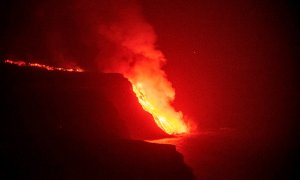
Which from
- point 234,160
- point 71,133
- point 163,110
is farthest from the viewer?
point 163,110

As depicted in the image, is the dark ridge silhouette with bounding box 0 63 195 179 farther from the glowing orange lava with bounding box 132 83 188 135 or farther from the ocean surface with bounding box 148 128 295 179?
the glowing orange lava with bounding box 132 83 188 135

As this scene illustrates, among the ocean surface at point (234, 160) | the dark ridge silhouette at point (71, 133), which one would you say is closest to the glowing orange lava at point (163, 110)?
A: the ocean surface at point (234, 160)

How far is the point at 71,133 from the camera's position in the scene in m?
25.6

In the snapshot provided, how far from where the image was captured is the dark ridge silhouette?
18938 mm

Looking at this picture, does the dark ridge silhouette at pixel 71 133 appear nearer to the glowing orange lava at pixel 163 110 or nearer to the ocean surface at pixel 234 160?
the ocean surface at pixel 234 160

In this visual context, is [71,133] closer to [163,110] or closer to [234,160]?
[234,160]

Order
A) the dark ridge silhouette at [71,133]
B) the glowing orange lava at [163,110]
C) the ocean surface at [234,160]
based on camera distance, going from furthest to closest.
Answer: the glowing orange lava at [163,110], the ocean surface at [234,160], the dark ridge silhouette at [71,133]

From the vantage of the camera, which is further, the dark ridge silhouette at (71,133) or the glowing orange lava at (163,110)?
the glowing orange lava at (163,110)

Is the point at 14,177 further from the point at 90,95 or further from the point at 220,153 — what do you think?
the point at 220,153

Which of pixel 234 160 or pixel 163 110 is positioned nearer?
pixel 234 160

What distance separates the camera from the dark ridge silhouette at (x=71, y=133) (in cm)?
1894

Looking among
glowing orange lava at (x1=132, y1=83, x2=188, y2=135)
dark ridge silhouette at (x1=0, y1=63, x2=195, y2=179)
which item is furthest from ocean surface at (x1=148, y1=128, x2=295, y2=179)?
glowing orange lava at (x1=132, y1=83, x2=188, y2=135)

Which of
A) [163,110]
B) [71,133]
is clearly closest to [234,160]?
[163,110]

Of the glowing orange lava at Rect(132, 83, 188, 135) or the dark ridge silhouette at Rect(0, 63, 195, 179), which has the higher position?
the glowing orange lava at Rect(132, 83, 188, 135)
